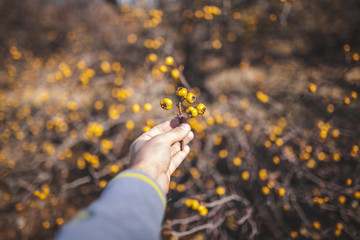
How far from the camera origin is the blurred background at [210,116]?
2859mm

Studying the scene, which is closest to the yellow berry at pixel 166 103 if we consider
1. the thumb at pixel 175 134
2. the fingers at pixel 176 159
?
the thumb at pixel 175 134

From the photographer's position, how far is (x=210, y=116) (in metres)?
3.77

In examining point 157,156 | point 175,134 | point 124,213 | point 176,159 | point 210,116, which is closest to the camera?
point 124,213

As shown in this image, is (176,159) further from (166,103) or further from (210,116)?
(210,116)

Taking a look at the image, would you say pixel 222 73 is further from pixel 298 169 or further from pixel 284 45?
pixel 298 169

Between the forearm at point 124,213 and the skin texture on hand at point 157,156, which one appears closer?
the forearm at point 124,213

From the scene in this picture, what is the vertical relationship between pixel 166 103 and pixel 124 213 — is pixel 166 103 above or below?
above

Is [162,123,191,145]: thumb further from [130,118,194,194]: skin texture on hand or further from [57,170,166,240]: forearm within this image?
[57,170,166,240]: forearm

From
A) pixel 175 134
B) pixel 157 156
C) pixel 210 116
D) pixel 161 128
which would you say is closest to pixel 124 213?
pixel 157 156

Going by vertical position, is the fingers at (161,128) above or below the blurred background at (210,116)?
above

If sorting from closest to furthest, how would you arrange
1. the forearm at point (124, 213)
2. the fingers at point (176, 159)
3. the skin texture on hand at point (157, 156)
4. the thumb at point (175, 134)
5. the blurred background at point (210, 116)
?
the forearm at point (124, 213) < the skin texture on hand at point (157, 156) < the thumb at point (175, 134) < the fingers at point (176, 159) < the blurred background at point (210, 116)

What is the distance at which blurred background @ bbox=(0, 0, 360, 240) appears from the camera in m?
2.86

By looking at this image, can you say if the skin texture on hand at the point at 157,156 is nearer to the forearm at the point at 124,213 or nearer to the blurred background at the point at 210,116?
the forearm at the point at 124,213

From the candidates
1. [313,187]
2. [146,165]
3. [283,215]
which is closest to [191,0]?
[146,165]
